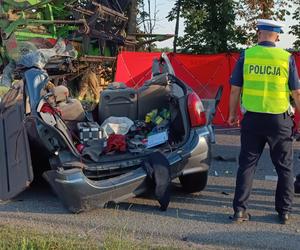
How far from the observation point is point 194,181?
6.03 metres

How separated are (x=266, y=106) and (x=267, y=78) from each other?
26 cm

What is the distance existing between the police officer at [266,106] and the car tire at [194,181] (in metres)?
0.85

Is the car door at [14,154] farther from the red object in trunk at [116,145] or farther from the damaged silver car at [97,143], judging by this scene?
the red object in trunk at [116,145]

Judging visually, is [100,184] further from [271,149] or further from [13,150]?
[271,149]

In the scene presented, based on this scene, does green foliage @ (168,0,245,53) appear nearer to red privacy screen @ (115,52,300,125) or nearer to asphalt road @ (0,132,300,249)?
red privacy screen @ (115,52,300,125)

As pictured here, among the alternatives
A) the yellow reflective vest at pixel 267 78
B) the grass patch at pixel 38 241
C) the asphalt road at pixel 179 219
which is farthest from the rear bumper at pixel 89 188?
the yellow reflective vest at pixel 267 78

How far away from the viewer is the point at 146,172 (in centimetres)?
535

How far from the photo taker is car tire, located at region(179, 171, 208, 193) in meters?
5.94

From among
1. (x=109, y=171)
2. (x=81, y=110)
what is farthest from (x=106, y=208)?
(x=81, y=110)

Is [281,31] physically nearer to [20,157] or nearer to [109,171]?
[109,171]

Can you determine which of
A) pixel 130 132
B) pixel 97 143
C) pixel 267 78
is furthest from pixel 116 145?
pixel 267 78

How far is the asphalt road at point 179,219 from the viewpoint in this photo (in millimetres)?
4613

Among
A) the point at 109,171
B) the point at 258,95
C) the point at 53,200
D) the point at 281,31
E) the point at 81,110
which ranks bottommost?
the point at 53,200

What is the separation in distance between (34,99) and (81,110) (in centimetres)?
75
